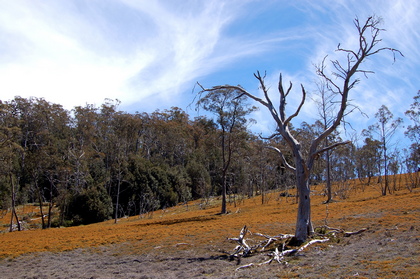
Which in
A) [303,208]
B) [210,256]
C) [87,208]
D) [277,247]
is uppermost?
[303,208]

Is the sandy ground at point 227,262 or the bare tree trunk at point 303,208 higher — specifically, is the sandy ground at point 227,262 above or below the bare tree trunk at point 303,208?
below

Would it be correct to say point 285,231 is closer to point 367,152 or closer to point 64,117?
point 367,152

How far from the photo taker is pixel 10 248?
53.8 feet

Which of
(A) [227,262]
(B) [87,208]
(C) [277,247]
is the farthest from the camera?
(B) [87,208]

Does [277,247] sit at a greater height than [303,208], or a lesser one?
lesser

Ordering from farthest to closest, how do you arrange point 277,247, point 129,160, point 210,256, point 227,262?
point 129,160
point 210,256
point 277,247
point 227,262

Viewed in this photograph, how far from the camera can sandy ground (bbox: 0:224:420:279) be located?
7.71m

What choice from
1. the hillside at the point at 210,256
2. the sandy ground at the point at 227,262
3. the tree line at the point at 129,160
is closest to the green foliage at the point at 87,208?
the tree line at the point at 129,160

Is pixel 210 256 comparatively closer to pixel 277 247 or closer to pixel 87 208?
pixel 277 247

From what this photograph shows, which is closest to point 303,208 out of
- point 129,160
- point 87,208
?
point 87,208

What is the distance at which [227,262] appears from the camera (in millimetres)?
10367

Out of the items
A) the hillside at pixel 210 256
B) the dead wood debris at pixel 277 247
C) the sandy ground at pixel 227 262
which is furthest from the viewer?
the dead wood debris at pixel 277 247

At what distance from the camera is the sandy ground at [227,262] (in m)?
7.71

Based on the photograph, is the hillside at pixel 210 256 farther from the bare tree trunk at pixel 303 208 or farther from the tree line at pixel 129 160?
the tree line at pixel 129 160
